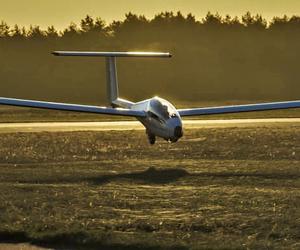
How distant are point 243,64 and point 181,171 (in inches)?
4575

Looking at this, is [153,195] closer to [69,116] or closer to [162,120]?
[162,120]

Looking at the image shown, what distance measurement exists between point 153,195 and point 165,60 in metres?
120

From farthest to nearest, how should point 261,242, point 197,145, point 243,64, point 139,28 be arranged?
point 139,28 → point 243,64 → point 197,145 → point 261,242

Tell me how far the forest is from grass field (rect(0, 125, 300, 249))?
260 feet

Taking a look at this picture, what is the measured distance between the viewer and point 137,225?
12094 millimetres

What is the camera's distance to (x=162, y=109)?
27062 millimetres

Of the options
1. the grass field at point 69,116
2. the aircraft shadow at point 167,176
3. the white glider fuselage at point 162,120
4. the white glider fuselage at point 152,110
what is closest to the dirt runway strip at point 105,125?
the white glider fuselage at point 152,110

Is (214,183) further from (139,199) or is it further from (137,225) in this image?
(137,225)

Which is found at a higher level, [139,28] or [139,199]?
[139,28]

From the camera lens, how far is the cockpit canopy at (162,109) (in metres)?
26.6

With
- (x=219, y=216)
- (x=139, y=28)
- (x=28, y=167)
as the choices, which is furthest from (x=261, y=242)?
(x=139, y=28)

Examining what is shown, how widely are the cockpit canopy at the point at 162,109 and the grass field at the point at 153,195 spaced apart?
1153 millimetres

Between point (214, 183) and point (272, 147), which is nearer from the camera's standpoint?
point (214, 183)

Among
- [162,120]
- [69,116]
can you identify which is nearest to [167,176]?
[162,120]
